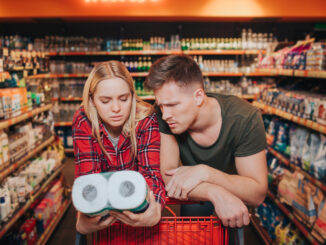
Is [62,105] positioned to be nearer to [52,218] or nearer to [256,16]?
[52,218]

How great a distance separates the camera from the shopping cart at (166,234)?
1294 millimetres

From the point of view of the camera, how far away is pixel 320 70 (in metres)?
2.28

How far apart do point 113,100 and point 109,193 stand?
0.69m

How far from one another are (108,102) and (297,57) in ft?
6.60

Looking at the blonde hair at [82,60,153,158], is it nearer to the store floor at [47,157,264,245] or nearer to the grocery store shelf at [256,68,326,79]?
the grocery store shelf at [256,68,326,79]

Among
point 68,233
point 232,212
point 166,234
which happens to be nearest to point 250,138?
point 232,212

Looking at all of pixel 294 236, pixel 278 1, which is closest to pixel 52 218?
pixel 294 236

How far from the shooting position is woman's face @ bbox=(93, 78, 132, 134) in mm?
1493

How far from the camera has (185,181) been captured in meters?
1.37

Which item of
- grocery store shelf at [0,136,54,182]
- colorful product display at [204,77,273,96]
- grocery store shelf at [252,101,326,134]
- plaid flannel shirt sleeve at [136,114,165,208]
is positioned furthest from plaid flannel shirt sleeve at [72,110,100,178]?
colorful product display at [204,77,273,96]

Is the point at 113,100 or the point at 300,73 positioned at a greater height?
the point at 300,73

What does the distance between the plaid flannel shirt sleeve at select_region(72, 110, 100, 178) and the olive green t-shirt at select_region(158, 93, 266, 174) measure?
393mm

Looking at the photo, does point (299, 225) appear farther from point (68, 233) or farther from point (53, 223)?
point (53, 223)

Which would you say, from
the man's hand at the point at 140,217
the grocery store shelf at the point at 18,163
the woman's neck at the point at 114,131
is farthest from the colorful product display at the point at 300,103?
the grocery store shelf at the point at 18,163
